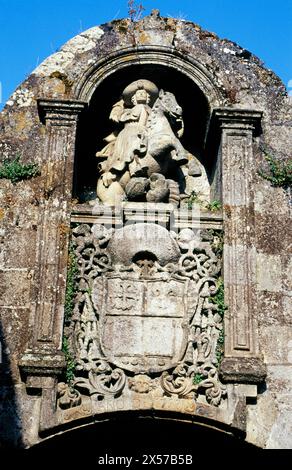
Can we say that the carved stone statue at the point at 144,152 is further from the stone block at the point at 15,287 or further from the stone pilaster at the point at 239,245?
the stone block at the point at 15,287

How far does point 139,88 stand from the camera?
33.3ft

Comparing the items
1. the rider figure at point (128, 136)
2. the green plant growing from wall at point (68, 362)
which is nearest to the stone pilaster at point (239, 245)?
the rider figure at point (128, 136)

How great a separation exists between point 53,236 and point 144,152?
4.73ft

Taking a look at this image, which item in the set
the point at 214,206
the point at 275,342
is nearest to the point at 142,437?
the point at 275,342

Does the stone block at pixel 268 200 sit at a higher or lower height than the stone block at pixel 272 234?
higher

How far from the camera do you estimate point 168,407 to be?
8156 mm

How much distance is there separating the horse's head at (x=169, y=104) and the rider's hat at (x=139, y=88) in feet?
0.35

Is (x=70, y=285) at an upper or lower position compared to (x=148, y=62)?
lower

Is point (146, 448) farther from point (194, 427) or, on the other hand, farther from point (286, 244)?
point (286, 244)

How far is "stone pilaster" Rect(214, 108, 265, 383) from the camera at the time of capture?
8.41 meters

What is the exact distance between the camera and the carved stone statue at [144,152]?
31.2 ft

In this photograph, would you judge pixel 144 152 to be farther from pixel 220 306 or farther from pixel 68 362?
pixel 68 362

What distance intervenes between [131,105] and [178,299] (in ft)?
8.82

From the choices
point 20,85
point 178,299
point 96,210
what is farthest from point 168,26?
point 178,299
